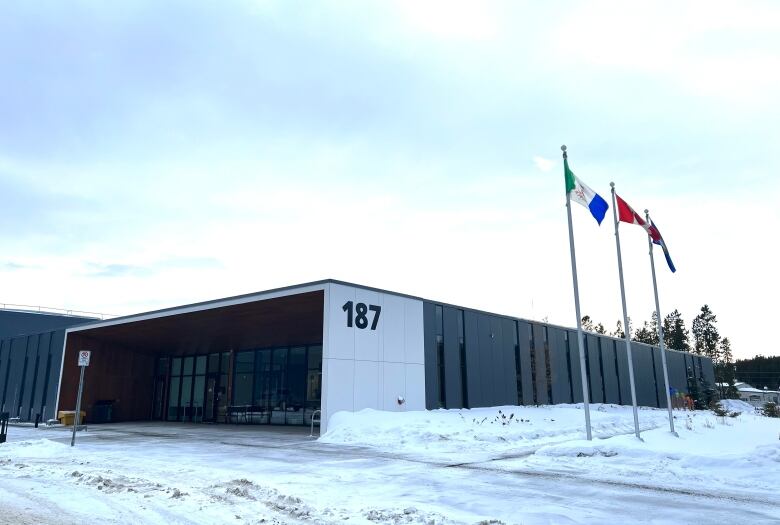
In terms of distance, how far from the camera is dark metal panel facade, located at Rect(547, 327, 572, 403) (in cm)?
3516

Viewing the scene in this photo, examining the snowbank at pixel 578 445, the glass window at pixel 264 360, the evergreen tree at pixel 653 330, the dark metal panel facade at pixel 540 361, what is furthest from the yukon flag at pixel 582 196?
the evergreen tree at pixel 653 330

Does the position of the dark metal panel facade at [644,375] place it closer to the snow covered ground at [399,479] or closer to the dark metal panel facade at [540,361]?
the dark metal panel facade at [540,361]

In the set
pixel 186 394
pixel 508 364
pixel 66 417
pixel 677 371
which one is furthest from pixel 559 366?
pixel 66 417

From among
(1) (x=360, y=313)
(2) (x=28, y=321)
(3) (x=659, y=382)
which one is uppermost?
(2) (x=28, y=321)

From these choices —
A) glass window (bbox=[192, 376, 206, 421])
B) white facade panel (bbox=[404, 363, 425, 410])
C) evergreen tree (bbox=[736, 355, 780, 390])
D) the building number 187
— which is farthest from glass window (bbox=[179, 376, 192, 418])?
evergreen tree (bbox=[736, 355, 780, 390])

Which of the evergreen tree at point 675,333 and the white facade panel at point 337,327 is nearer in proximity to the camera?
the white facade panel at point 337,327

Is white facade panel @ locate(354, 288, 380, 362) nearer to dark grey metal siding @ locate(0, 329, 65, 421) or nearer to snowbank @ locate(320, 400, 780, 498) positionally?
snowbank @ locate(320, 400, 780, 498)

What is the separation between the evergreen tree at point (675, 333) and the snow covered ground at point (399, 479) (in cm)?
9158

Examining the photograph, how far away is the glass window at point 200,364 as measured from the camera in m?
36.4

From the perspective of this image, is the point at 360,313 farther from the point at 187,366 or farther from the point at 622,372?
the point at 622,372

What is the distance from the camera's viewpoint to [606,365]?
4197 cm

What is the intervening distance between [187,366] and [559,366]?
24061 millimetres

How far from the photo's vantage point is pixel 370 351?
23.0 m

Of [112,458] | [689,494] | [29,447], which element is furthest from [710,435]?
[29,447]
